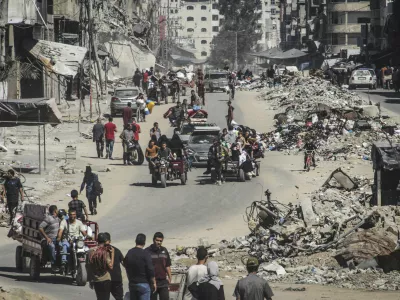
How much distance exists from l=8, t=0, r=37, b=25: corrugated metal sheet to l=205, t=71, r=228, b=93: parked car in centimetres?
2554

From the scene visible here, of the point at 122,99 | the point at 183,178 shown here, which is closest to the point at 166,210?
the point at 183,178

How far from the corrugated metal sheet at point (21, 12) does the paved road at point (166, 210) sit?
12071 millimetres

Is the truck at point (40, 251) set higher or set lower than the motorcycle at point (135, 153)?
higher

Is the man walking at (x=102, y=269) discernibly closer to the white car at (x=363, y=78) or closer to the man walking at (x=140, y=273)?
the man walking at (x=140, y=273)

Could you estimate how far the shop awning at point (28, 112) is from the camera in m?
31.4

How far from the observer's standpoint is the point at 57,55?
4884 centimetres

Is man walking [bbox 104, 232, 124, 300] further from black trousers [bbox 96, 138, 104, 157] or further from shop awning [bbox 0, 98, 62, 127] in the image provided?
black trousers [bbox 96, 138, 104, 157]

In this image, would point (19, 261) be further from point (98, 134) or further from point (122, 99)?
point (122, 99)

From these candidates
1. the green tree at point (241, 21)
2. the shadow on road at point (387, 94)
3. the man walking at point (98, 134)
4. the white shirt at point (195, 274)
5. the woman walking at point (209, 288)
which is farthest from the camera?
the green tree at point (241, 21)

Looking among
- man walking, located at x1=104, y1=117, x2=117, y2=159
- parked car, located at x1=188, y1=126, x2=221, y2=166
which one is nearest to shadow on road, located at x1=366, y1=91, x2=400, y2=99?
parked car, located at x1=188, y1=126, x2=221, y2=166

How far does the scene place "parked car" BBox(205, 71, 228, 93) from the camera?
235 ft

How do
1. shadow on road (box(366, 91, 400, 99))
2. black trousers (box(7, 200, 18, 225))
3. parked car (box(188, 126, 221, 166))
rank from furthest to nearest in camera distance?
shadow on road (box(366, 91, 400, 99)), parked car (box(188, 126, 221, 166)), black trousers (box(7, 200, 18, 225))

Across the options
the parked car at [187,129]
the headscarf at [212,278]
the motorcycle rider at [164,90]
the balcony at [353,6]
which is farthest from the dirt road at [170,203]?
the balcony at [353,6]

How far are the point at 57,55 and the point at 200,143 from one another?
13588 millimetres
